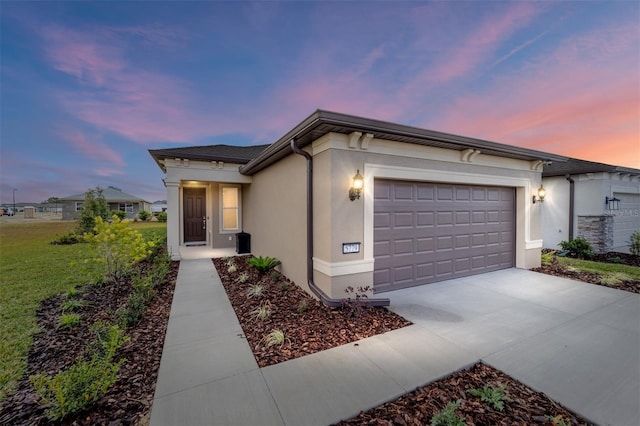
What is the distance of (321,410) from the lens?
78.1 inches

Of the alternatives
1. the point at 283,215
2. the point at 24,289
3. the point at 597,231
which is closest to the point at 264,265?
the point at 283,215

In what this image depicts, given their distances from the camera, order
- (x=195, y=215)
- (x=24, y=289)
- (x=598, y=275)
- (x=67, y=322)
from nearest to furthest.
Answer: (x=67, y=322) → (x=24, y=289) → (x=598, y=275) → (x=195, y=215)

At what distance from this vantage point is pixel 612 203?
8.88 m

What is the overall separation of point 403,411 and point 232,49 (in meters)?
9.20

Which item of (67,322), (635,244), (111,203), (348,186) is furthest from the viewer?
(111,203)

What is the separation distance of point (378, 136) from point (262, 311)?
3399mm

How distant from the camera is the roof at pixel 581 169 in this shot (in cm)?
821

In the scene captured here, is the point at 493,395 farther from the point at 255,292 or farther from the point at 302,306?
the point at 255,292

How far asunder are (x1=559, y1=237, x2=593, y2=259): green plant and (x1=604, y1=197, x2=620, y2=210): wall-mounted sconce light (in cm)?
144

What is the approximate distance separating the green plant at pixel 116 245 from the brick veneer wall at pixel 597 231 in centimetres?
1328

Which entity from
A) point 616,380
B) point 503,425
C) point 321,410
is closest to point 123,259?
point 321,410

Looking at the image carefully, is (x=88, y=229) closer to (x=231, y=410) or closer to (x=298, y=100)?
(x=298, y=100)

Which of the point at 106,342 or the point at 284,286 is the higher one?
the point at 106,342

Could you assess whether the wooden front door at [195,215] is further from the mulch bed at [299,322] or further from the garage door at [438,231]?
the garage door at [438,231]
